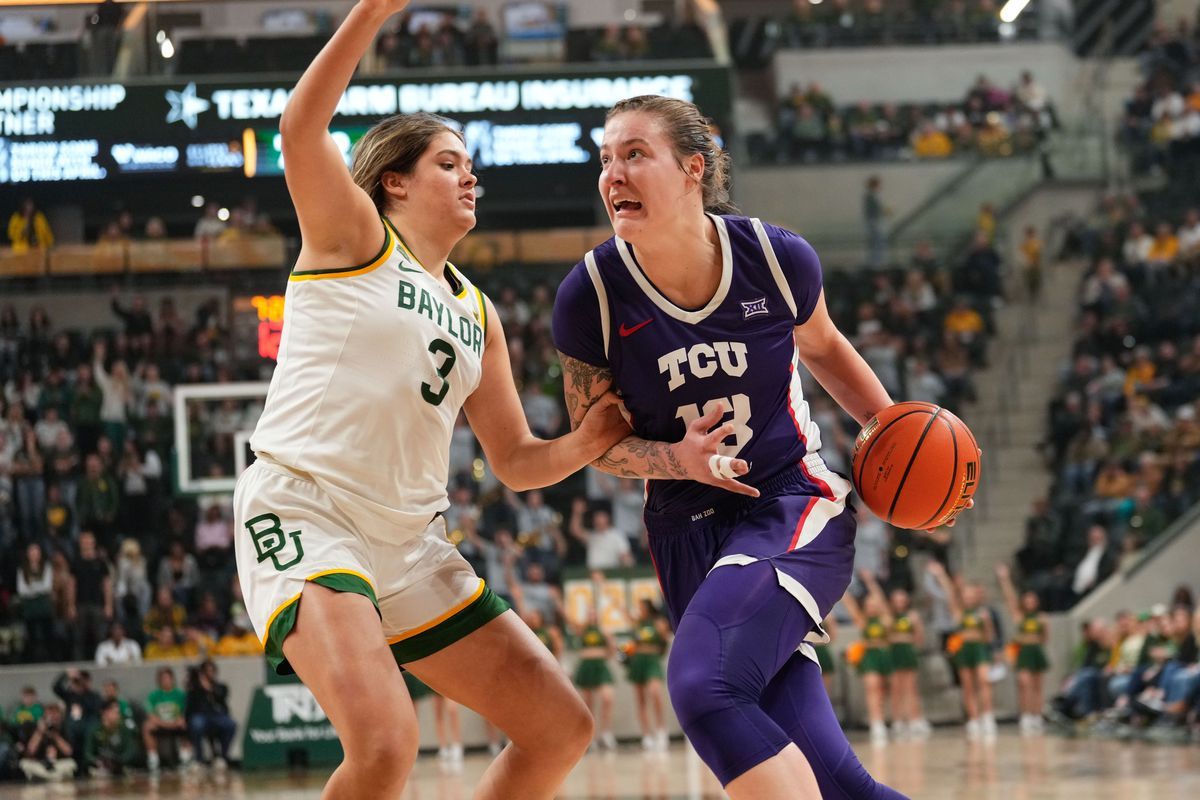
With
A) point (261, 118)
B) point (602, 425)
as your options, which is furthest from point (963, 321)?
point (602, 425)

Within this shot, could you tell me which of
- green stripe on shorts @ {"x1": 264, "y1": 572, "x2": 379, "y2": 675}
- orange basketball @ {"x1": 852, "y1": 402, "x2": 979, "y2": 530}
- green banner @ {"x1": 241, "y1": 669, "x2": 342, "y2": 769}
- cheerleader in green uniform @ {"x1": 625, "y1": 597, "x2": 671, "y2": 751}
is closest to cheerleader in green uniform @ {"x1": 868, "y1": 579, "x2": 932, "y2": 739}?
cheerleader in green uniform @ {"x1": 625, "y1": 597, "x2": 671, "y2": 751}

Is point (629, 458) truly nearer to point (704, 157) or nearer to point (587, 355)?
point (587, 355)

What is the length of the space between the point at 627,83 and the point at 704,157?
43.3 feet

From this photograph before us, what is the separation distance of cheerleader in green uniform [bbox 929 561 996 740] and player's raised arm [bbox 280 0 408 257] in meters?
12.7

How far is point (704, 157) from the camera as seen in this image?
409cm

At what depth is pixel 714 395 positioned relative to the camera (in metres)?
3.93

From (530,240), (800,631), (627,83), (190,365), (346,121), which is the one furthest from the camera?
(530,240)

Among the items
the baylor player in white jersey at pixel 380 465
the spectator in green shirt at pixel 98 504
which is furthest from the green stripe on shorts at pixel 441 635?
the spectator in green shirt at pixel 98 504

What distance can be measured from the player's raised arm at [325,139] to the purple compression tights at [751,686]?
52.0 inches

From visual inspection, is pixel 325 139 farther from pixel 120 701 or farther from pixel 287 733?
pixel 120 701

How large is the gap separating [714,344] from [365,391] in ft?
3.04

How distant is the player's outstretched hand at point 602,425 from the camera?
161 inches

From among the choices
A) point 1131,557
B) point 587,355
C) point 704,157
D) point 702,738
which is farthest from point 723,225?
point 1131,557

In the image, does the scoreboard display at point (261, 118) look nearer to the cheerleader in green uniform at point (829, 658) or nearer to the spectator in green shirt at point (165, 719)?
the spectator in green shirt at point (165, 719)
